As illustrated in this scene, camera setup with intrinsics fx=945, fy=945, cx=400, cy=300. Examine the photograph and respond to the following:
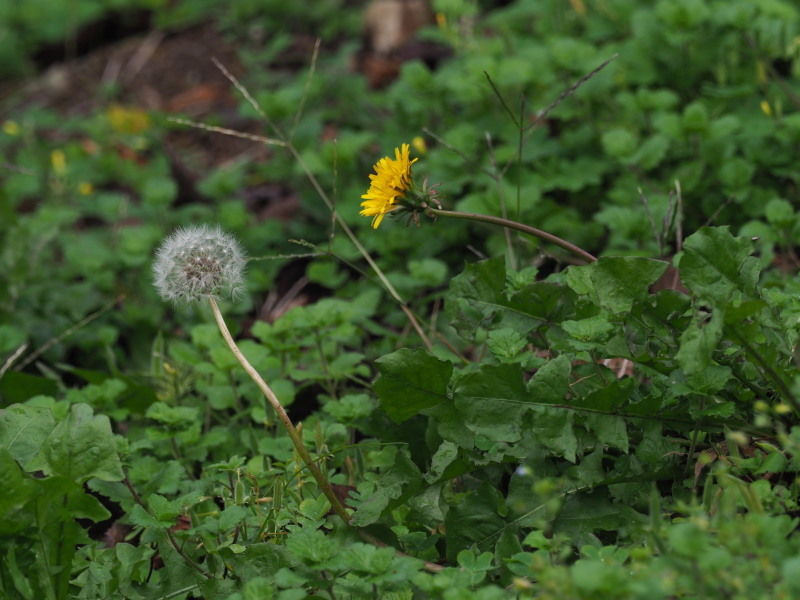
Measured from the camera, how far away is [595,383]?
2258 millimetres

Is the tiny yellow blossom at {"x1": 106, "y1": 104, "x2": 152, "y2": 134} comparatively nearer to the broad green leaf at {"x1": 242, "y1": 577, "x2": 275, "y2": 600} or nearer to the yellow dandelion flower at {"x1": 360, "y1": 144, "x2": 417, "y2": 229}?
the yellow dandelion flower at {"x1": 360, "y1": 144, "x2": 417, "y2": 229}

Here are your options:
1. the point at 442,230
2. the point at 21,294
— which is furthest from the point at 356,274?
the point at 21,294

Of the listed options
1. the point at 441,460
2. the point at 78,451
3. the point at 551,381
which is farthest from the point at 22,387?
the point at 551,381

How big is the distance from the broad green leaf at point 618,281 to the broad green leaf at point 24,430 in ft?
4.20

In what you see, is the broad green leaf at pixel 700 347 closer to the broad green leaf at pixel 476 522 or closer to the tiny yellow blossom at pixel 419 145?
the broad green leaf at pixel 476 522

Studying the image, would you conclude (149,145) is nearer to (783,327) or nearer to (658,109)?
(658,109)

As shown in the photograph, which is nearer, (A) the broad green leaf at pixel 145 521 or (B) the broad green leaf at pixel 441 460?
(A) the broad green leaf at pixel 145 521

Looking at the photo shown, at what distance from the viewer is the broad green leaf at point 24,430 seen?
219cm

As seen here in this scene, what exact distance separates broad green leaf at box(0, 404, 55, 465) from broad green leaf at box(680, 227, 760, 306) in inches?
59.4

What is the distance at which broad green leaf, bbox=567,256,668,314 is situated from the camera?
6.99 feet

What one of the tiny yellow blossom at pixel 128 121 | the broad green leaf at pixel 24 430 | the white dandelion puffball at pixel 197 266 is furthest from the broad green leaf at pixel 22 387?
the tiny yellow blossom at pixel 128 121

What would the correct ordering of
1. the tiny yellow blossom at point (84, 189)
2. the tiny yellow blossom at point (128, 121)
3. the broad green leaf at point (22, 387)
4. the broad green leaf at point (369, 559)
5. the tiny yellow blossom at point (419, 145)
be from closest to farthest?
the broad green leaf at point (369, 559)
the broad green leaf at point (22, 387)
the tiny yellow blossom at point (419, 145)
the tiny yellow blossom at point (84, 189)
the tiny yellow blossom at point (128, 121)

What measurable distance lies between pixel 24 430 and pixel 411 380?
914mm

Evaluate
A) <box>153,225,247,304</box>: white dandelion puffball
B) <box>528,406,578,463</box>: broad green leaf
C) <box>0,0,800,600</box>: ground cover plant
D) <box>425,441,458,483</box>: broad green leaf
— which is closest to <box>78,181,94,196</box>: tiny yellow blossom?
<box>0,0,800,600</box>: ground cover plant
